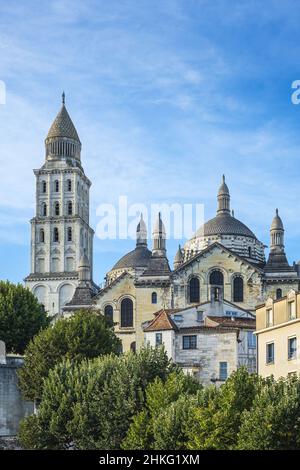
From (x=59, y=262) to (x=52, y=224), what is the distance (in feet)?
16.1

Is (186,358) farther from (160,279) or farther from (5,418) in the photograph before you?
(160,279)

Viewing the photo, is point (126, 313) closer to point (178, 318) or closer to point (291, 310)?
point (178, 318)

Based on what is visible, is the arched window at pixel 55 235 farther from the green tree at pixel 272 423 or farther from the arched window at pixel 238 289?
the green tree at pixel 272 423

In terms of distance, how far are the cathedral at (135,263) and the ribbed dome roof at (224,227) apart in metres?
0.10

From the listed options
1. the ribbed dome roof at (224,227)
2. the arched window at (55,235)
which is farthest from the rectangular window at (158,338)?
the arched window at (55,235)

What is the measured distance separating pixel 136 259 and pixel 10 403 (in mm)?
46622

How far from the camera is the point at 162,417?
51031mm

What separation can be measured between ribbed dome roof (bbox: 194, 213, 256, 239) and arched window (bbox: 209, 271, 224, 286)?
1175 centimetres

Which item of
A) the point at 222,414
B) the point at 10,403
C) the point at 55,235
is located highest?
the point at 55,235

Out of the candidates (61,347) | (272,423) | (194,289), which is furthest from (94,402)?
(194,289)

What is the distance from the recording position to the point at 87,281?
10581 centimetres

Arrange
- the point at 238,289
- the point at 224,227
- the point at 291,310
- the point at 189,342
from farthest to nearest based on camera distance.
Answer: the point at 224,227, the point at 238,289, the point at 189,342, the point at 291,310

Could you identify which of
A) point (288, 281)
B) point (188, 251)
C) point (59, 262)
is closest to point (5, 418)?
point (288, 281)
